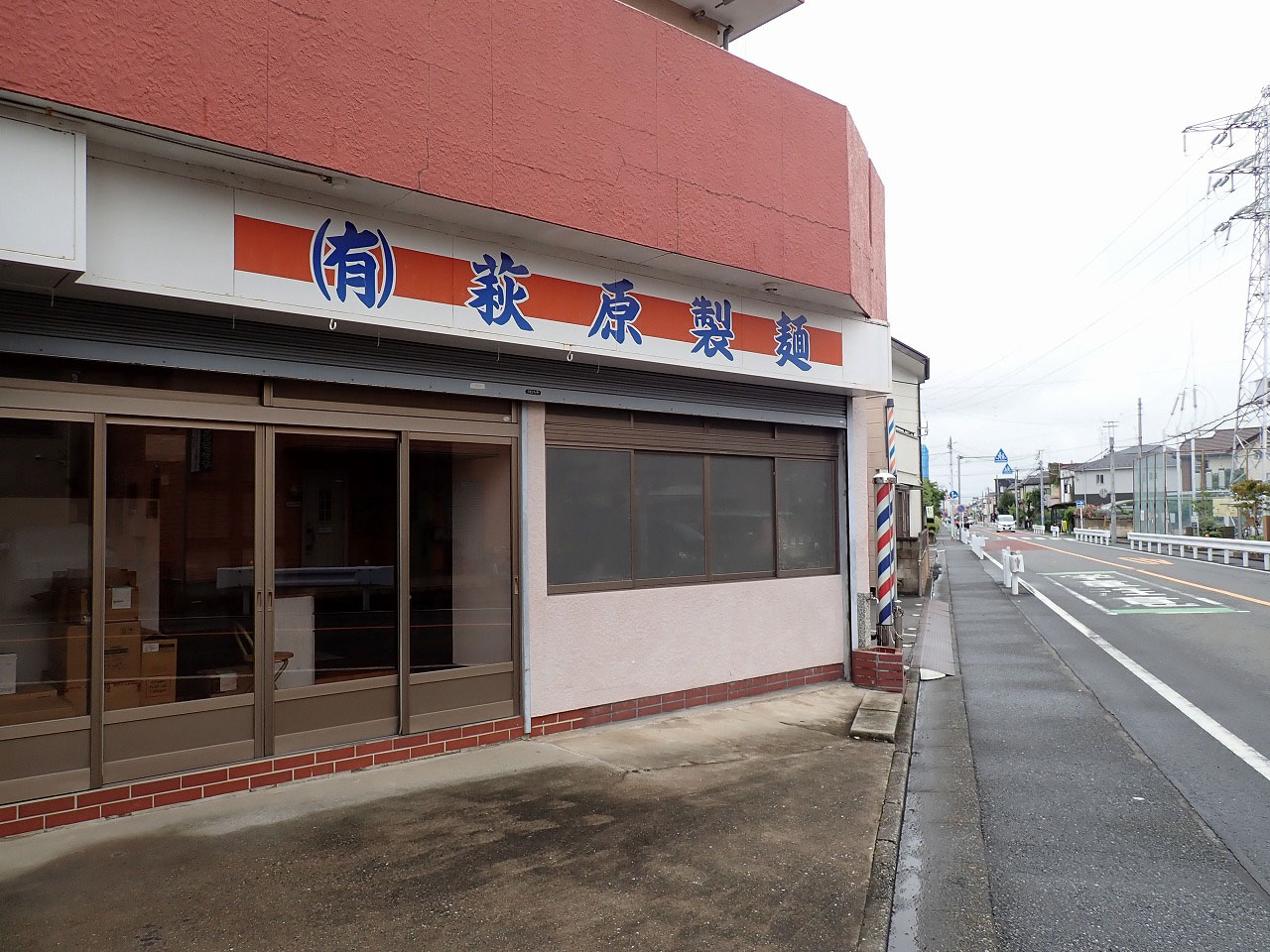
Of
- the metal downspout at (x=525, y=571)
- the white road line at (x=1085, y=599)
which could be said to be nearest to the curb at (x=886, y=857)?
the metal downspout at (x=525, y=571)

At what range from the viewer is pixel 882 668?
9.75 m

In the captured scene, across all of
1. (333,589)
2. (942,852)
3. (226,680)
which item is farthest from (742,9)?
(942,852)

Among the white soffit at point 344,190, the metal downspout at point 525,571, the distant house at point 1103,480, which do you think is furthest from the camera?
the distant house at point 1103,480

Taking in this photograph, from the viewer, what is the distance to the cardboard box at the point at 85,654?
17.4 feet

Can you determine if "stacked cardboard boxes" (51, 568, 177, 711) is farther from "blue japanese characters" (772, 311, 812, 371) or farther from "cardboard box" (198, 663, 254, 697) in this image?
"blue japanese characters" (772, 311, 812, 371)

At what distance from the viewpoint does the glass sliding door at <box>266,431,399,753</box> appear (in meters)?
6.21

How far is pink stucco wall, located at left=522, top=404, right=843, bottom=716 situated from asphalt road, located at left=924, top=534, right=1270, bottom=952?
5.18ft

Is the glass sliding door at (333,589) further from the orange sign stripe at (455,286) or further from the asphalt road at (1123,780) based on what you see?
the asphalt road at (1123,780)

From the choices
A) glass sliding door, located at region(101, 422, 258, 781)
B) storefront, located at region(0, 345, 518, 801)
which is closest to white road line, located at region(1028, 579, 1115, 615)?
storefront, located at region(0, 345, 518, 801)

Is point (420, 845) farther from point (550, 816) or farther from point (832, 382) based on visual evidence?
point (832, 382)

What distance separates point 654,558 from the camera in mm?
8477

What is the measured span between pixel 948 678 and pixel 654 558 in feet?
16.1

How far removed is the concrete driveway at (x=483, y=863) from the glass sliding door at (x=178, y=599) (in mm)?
Result: 465

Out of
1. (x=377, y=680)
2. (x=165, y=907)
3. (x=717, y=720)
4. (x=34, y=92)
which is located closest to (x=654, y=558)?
(x=717, y=720)
